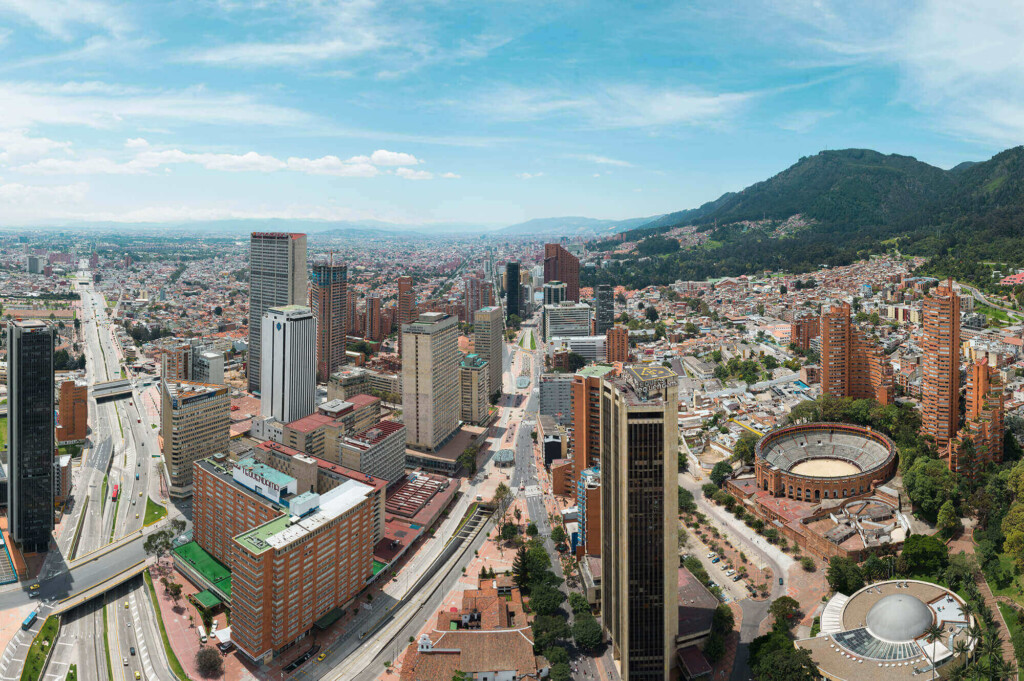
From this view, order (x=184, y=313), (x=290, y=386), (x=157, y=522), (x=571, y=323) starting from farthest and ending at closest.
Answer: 1. (x=184, y=313)
2. (x=571, y=323)
3. (x=290, y=386)
4. (x=157, y=522)

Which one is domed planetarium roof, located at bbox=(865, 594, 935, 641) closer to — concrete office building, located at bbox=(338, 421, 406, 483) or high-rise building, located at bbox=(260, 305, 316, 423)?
concrete office building, located at bbox=(338, 421, 406, 483)

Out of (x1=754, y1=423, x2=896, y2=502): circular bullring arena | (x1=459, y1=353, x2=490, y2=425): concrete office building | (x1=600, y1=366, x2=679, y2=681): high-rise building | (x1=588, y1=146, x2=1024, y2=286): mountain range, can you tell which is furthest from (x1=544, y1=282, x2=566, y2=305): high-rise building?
(x1=600, y1=366, x2=679, y2=681): high-rise building

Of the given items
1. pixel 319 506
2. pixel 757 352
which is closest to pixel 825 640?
pixel 319 506

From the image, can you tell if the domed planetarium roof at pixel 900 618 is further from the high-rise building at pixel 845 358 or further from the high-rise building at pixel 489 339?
the high-rise building at pixel 489 339

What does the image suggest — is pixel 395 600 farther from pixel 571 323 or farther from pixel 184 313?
pixel 184 313

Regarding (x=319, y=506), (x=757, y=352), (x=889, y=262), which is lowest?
(x=319, y=506)

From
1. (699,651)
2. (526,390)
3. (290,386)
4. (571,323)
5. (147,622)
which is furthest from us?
(571,323)
